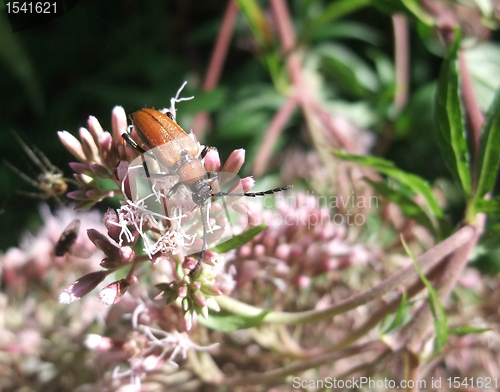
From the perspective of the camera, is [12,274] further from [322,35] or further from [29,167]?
[322,35]

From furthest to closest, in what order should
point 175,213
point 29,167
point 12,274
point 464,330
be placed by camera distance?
1. point 12,274
2. point 29,167
3. point 464,330
4. point 175,213

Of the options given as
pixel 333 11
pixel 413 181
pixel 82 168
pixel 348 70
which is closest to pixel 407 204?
pixel 413 181

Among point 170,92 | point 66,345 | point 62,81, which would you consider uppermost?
point 62,81

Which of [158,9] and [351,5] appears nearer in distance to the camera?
[351,5]

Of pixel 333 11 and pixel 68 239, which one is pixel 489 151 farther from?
pixel 333 11

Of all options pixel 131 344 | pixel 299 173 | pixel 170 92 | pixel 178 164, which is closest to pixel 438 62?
pixel 299 173

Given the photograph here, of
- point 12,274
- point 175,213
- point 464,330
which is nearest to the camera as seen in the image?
point 175,213

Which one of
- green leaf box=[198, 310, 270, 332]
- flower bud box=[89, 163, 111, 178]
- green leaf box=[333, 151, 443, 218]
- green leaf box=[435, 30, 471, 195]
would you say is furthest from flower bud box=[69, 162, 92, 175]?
green leaf box=[435, 30, 471, 195]
